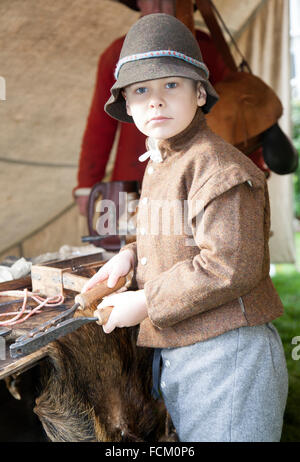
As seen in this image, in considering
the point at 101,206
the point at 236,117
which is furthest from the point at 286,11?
the point at 101,206

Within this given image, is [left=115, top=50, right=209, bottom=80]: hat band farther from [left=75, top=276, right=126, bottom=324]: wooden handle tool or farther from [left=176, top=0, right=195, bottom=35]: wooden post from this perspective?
[left=176, top=0, right=195, bottom=35]: wooden post

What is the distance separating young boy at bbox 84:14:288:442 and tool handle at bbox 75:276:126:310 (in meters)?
0.01

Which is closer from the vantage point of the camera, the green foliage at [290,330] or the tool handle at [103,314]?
the tool handle at [103,314]

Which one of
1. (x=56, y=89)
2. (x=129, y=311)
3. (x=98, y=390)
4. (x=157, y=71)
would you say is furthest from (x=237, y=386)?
(x=56, y=89)

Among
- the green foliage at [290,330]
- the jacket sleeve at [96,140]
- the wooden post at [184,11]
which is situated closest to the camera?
the wooden post at [184,11]

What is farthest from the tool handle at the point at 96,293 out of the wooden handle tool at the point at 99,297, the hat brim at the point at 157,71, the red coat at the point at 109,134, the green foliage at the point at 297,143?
the green foliage at the point at 297,143

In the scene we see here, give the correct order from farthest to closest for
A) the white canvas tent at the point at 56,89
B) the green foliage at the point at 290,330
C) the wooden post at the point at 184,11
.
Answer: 1. the white canvas tent at the point at 56,89
2. the green foliage at the point at 290,330
3. the wooden post at the point at 184,11

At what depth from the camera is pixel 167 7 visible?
1210 millimetres

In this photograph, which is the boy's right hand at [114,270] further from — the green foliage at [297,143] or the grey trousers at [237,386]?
the green foliage at [297,143]

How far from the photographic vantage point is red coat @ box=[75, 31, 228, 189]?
1.62 metres

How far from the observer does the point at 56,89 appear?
189cm

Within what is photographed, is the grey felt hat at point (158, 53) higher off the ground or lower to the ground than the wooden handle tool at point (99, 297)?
higher

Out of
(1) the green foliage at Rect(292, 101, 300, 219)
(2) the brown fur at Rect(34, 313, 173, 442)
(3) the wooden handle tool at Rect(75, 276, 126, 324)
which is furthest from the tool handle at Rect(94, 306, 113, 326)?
(1) the green foliage at Rect(292, 101, 300, 219)

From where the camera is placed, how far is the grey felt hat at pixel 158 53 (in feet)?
2.30
